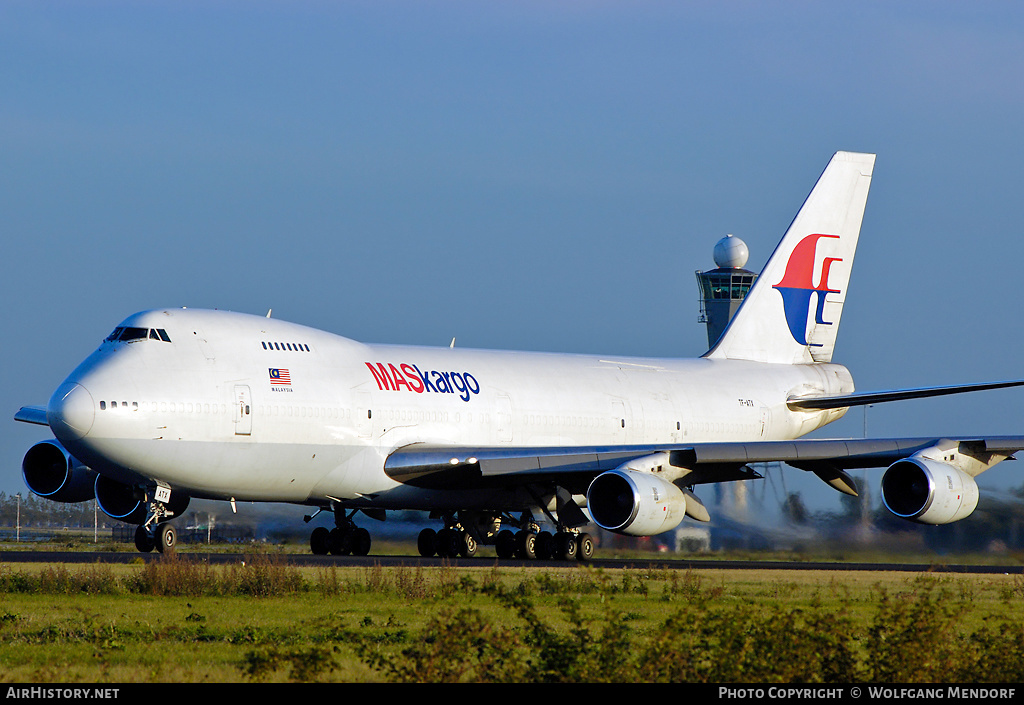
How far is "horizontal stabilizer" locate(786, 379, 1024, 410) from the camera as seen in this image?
27500 millimetres

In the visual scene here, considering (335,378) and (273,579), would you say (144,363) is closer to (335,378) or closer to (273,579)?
(335,378)

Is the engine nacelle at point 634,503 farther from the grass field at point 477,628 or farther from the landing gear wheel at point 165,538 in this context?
the landing gear wheel at point 165,538

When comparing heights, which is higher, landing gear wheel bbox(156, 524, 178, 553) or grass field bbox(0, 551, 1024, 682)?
landing gear wheel bbox(156, 524, 178, 553)

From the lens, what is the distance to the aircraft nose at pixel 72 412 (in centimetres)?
2042

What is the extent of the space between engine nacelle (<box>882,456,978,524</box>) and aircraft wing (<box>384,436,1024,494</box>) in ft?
1.68

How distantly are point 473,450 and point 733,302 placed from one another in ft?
97.5

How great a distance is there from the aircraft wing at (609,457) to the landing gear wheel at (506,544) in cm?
142

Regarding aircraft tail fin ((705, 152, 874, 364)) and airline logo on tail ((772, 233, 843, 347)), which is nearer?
aircraft tail fin ((705, 152, 874, 364))

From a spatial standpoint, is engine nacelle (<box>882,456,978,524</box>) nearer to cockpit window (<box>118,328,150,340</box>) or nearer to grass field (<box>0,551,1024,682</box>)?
grass field (<box>0,551,1024,682</box>)

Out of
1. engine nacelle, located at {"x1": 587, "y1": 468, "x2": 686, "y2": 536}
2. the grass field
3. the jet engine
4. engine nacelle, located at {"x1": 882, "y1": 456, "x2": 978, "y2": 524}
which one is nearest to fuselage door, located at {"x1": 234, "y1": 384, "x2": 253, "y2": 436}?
the jet engine

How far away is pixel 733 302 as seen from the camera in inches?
2073

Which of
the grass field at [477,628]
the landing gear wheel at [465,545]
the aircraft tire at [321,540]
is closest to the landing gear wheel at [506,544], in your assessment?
the landing gear wheel at [465,545]

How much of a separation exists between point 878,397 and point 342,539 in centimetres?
1240
